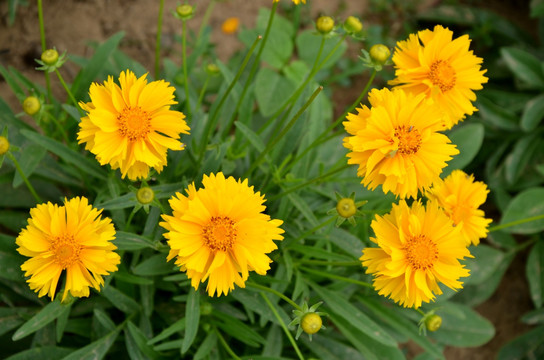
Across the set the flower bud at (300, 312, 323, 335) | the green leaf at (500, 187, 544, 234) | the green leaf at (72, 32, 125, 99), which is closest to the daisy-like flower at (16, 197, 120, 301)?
the flower bud at (300, 312, 323, 335)

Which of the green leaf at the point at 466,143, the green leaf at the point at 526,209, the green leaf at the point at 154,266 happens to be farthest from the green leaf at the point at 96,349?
the green leaf at the point at 526,209

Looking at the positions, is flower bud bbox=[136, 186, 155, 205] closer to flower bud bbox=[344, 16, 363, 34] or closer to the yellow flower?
flower bud bbox=[344, 16, 363, 34]

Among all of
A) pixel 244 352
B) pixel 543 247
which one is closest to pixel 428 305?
pixel 244 352

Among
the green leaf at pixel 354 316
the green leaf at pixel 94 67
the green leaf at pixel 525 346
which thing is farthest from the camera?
the green leaf at pixel 525 346

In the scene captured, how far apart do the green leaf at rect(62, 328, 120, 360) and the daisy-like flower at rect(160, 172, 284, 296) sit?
484 mm

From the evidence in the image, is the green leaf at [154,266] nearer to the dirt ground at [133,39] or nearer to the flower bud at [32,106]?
the flower bud at [32,106]

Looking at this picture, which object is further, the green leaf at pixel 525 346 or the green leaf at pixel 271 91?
the green leaf at pixel 525 346

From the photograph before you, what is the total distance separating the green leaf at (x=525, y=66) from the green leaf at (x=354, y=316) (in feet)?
4.20

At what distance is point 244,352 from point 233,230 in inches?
26.6

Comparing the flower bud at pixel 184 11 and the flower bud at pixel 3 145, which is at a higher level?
the flower bud at pixel 184 11

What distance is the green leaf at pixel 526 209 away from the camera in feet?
6.78

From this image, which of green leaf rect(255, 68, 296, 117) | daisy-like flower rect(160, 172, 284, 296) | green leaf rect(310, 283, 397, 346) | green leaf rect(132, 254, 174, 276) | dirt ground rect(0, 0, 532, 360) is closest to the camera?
daisy-like flower rect(160, 172, 284, 296)

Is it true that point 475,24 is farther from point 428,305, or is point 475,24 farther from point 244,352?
point 244,352

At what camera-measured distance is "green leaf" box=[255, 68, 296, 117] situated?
198 centimetres
